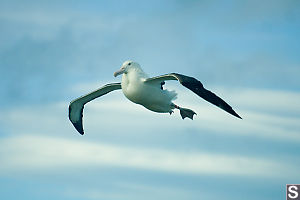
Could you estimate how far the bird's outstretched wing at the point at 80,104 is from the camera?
3384 centimetres

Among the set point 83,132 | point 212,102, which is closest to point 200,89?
point 212,102

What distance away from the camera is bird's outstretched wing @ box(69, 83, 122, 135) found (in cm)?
3384

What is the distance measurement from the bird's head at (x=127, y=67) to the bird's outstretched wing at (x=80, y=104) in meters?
3.46

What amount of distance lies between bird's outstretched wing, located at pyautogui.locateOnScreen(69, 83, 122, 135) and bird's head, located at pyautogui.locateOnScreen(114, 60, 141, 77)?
11.4 feet

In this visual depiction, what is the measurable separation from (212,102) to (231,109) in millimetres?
729

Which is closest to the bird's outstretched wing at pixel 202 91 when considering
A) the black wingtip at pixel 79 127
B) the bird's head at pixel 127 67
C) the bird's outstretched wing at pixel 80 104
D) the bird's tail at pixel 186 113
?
the bird's head at pixel 127 67

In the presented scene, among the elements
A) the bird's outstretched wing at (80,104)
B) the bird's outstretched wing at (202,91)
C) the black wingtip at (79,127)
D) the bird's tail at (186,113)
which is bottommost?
the bird's outstretched wing at (202,91)

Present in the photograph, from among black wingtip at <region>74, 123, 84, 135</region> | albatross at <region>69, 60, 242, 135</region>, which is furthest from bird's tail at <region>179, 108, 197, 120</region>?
black wingtip at <region>74, 123, 84, 135</region>

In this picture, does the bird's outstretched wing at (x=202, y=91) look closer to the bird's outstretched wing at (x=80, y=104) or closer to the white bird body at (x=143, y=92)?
the white bird body at (x=143, y=92)

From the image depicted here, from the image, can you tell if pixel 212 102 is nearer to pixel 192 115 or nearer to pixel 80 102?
pixel 192 115

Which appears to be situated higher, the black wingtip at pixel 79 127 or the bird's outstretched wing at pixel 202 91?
the black wingtip at pixel 79 127

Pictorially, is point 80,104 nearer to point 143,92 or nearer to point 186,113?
point 186,113

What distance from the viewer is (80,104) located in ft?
117

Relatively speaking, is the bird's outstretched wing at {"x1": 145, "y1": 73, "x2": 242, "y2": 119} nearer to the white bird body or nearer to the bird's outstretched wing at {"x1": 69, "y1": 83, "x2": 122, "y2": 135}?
the white bird body
